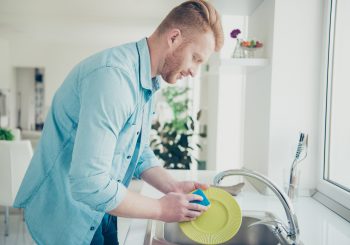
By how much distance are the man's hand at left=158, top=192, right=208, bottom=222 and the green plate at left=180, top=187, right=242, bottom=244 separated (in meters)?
0.06

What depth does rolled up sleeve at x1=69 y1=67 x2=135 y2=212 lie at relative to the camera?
82 cm

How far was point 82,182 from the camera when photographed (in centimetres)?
83

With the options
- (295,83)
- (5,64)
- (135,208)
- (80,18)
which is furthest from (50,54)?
(135,208)

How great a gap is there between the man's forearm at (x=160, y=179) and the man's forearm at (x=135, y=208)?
13.1 inches

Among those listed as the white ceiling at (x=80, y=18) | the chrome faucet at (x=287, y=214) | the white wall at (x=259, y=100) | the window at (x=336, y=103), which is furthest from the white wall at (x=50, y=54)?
the chrome faucet at (x=287, y=214)

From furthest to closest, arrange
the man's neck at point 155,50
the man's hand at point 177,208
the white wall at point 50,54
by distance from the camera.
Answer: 1. the white wall at point 50,54
2. the man's neck at point 155,50
3. the man's hand at point 177,208

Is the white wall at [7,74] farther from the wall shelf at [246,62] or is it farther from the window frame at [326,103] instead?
the window frame at [326,103]

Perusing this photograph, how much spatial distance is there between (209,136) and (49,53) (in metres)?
6.16

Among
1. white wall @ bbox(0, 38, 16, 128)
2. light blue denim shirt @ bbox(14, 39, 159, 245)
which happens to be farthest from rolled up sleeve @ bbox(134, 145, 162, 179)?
white wall @ bbox(0, 38, 16, 128)

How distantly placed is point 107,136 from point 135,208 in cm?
20

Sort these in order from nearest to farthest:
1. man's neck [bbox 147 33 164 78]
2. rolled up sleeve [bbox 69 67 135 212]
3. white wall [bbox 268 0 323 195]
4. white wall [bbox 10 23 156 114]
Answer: rolled up sleeve [bbox 69 67 135 212], man's neck [bbox 147 33 164 78], white wall [bbox 268 0 323 195], white wall [bbox 10 23 156 114]

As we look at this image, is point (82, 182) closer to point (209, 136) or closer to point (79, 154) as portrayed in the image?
point (79, 154)

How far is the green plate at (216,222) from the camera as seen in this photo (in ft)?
3.25

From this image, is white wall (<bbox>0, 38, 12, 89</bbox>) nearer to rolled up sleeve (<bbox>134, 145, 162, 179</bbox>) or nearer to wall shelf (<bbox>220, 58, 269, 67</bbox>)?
wall shelf (<bbox>220, 58, 269, 67</bbox>)
